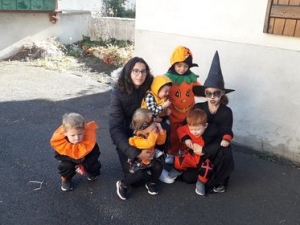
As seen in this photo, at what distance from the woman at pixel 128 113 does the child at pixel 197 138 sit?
1.21 ft

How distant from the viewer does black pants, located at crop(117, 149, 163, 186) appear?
3121 mm

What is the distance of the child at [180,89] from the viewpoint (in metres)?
3.53

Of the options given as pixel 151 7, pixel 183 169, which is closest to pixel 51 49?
pixel 151 7

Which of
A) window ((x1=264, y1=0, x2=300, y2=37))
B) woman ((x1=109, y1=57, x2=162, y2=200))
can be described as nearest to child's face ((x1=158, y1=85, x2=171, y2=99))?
woman ((x1=109, y1=57, x2=162, y2=200))

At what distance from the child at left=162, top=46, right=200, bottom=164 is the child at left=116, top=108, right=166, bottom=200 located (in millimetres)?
519

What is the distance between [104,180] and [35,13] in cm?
707

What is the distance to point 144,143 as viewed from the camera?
2.97 meters

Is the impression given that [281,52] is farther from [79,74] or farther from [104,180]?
[79,74]

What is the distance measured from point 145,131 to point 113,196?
74cm

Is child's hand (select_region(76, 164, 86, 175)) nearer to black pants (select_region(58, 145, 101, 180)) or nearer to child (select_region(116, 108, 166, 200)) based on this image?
black pants (select_region(58, 145, 101, 180))

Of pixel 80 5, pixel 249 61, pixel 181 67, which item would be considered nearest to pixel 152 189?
pixel 181 67

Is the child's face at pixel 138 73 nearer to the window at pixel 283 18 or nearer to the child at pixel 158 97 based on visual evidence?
the child at pixel 158 97

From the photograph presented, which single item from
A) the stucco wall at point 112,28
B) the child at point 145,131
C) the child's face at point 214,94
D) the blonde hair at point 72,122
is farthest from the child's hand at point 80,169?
the stucco wall at point 112,28

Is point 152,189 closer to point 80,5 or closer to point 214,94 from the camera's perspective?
point 214,94
